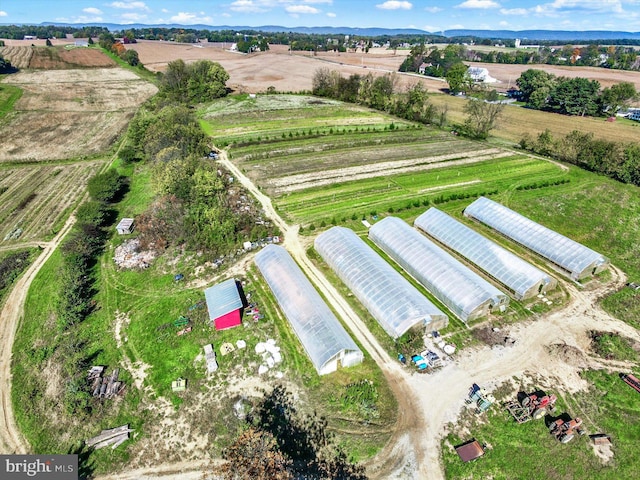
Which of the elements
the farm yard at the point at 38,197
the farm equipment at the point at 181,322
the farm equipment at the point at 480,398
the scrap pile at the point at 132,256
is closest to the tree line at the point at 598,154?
the farm equipment at the point at 480,398

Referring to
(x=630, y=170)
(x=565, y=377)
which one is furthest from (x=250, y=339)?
(x=630, y=170)

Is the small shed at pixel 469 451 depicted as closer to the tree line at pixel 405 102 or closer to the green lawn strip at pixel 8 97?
the tree line at pixel 405 102

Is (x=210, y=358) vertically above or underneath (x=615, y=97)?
underneath

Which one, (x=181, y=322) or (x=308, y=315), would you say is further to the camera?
(x=181, y=322)

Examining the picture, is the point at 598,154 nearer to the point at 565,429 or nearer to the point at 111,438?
the point at 565,429

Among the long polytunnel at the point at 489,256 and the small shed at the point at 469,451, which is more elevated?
the long polytunnel at the point at 489,256

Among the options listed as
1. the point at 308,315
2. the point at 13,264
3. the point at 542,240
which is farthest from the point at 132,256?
the point at 542,240
